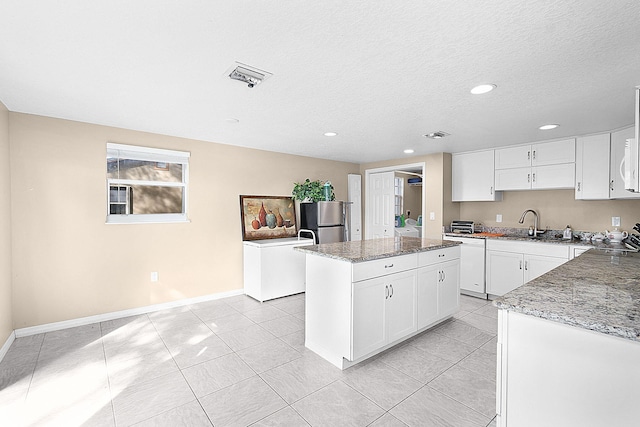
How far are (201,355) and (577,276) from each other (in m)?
2.88

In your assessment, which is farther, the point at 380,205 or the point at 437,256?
the point at 380,205

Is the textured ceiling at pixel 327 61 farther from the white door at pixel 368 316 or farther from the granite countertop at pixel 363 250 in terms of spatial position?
the white door at pixel 368 316

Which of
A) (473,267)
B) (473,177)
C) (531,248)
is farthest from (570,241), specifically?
(473,177)

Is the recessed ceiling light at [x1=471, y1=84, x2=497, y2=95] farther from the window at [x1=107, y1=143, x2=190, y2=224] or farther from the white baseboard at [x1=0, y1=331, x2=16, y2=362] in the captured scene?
the white baseboard at [x1=0, y1=331, x2=16, y2=362]

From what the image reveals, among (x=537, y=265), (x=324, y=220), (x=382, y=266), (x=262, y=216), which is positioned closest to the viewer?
(x=382, y=266)

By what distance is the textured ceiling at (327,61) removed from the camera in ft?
4.52

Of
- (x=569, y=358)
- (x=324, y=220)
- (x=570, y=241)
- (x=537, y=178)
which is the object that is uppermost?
(x=537, y=178)

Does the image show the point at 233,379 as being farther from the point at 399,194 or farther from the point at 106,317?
the point at 399,194

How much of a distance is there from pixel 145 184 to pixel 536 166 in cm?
523

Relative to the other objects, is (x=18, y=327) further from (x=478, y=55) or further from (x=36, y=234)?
(x=478, y=55)

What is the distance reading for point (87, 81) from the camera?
84.5 inches

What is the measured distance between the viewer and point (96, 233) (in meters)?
3.27

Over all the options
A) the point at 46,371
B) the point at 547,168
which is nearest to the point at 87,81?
the point at 46,371

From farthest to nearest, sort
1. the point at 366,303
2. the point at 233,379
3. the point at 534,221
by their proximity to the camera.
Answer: the point at 534,221 → the point at 366,303 → the point at 233,379
